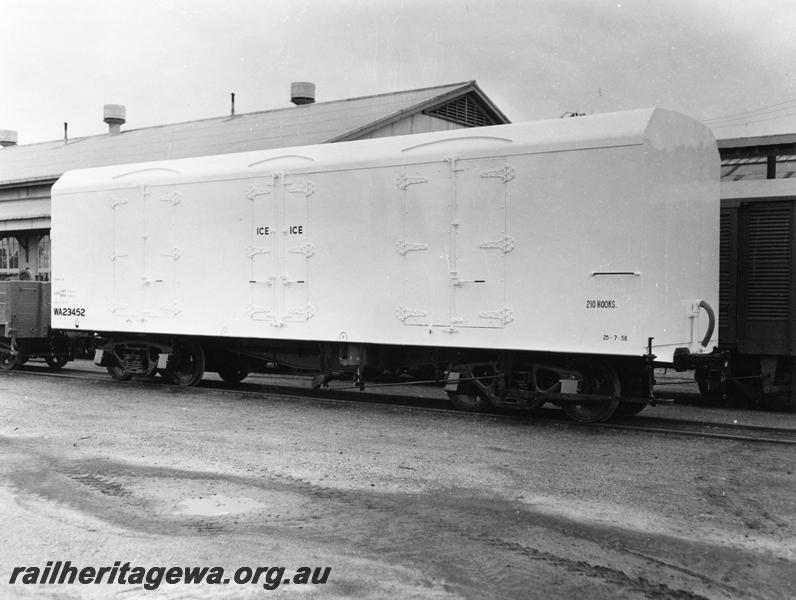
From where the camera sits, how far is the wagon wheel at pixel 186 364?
12781 mm

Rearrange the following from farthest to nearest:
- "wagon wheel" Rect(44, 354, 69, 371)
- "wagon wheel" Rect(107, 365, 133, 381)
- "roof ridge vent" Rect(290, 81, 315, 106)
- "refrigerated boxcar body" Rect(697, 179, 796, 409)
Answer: "roof ridge vent" Rect(290, 81, 315, 106), "wagon wheel" Rect(44, 354, 69, 371), "wagon wheel" Rect(107, 365, 133, 381), "refrigerated boxcar body" Rect(697, 179, 796, 409)

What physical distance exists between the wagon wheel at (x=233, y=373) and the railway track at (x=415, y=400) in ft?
0.42

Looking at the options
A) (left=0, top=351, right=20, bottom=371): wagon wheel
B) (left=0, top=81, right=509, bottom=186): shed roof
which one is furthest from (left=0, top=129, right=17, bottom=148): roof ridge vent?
(left=0, top=351, right=20, bottom=371): wagon wheel

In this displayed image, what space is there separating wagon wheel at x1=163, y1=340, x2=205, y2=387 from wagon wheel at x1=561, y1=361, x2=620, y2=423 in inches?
246

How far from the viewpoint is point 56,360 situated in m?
16.6

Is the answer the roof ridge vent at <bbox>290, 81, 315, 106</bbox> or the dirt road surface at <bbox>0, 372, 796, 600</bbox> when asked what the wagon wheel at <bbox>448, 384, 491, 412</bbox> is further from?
the roof ridge vent at <bbox>290, 81, 315, 106</bbox>

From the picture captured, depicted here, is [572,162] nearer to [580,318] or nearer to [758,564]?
[580,318]

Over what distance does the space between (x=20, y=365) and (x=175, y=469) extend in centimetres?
1052

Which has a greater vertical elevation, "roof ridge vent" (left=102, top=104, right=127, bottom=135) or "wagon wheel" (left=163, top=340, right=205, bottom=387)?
"roof ridge vent" (left=102, top=104, right=127, bottom=135)

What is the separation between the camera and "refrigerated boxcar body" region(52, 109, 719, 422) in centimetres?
870

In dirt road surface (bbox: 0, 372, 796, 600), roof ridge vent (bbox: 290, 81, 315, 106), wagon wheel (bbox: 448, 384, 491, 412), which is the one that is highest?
roof ridge vent (bbox: 290, 81, 315, 106)

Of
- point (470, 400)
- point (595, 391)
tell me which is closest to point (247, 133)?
point (470, 400)

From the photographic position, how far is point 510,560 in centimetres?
466

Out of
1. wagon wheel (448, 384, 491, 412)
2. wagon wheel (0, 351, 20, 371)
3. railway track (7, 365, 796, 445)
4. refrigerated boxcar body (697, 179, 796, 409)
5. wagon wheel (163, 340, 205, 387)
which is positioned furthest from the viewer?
wagon wheel (0, 351, 20, 371)
